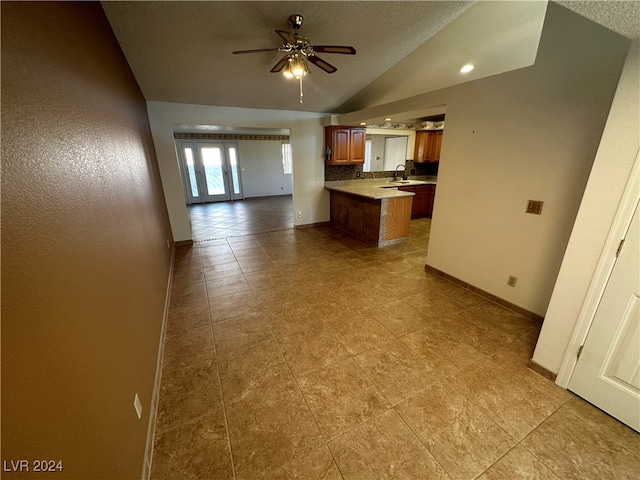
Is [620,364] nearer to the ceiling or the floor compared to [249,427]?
nearer to the ceiling

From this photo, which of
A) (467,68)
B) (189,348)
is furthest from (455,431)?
(467,68)

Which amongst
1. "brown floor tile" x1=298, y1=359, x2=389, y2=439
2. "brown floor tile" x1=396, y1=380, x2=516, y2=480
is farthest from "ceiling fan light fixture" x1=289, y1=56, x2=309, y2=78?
"brown floor tile" x1=396, y1=380, x2=516, y2=480

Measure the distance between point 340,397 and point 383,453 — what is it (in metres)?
0.38

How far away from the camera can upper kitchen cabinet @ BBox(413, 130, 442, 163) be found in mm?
5936

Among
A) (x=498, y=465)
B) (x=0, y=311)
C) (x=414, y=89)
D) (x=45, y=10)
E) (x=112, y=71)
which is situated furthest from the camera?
(x=414, y=89)

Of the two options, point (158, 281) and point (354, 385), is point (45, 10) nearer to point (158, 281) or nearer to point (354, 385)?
point (158, 281)

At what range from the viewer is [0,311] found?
53cm

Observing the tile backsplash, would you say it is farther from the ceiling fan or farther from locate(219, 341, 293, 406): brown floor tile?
locate(219, 341, 293, 406): brown floor tile

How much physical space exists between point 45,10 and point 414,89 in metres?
4.23

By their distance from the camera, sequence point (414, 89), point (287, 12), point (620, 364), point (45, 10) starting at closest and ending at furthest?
point (45, 10), point (620, 364), point (287, 12), point (414, 89)

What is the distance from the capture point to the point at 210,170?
836 cm

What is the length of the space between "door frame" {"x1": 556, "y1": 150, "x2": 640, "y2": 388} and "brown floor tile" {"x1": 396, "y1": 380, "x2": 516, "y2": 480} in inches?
27.7

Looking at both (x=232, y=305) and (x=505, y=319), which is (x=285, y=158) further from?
(x=505, y=319)

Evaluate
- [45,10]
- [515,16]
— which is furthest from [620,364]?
[45,10]
